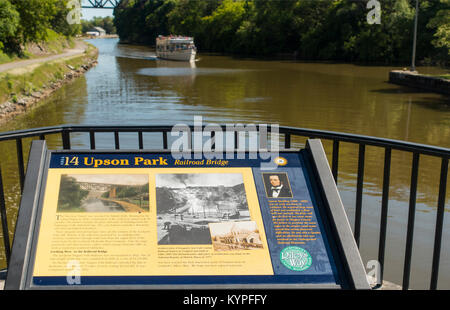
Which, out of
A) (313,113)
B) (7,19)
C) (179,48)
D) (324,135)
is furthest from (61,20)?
(324,135)

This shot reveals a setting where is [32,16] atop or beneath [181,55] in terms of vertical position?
atop

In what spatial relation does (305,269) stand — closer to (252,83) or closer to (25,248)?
(25,248)

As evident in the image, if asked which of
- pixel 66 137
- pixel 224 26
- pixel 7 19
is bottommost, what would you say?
pixel 66 137

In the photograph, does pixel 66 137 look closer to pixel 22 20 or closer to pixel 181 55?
pixel 22 20

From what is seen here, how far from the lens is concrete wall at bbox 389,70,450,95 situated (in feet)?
99.5

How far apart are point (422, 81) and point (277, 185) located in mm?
31839

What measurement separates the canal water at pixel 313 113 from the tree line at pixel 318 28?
773 centimetres

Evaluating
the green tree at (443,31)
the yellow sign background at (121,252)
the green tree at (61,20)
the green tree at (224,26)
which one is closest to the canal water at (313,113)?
the green tree at (443,31)

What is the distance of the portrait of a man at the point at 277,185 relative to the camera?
3.48 meters

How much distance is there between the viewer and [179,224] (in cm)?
328

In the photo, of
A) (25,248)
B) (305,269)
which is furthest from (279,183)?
(25,248)

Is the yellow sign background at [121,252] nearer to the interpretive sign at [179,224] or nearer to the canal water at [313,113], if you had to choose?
the interpretive sign at [179,224]

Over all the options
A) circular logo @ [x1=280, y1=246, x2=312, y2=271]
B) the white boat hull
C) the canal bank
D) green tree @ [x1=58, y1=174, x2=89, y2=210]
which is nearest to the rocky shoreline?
the canal bank
